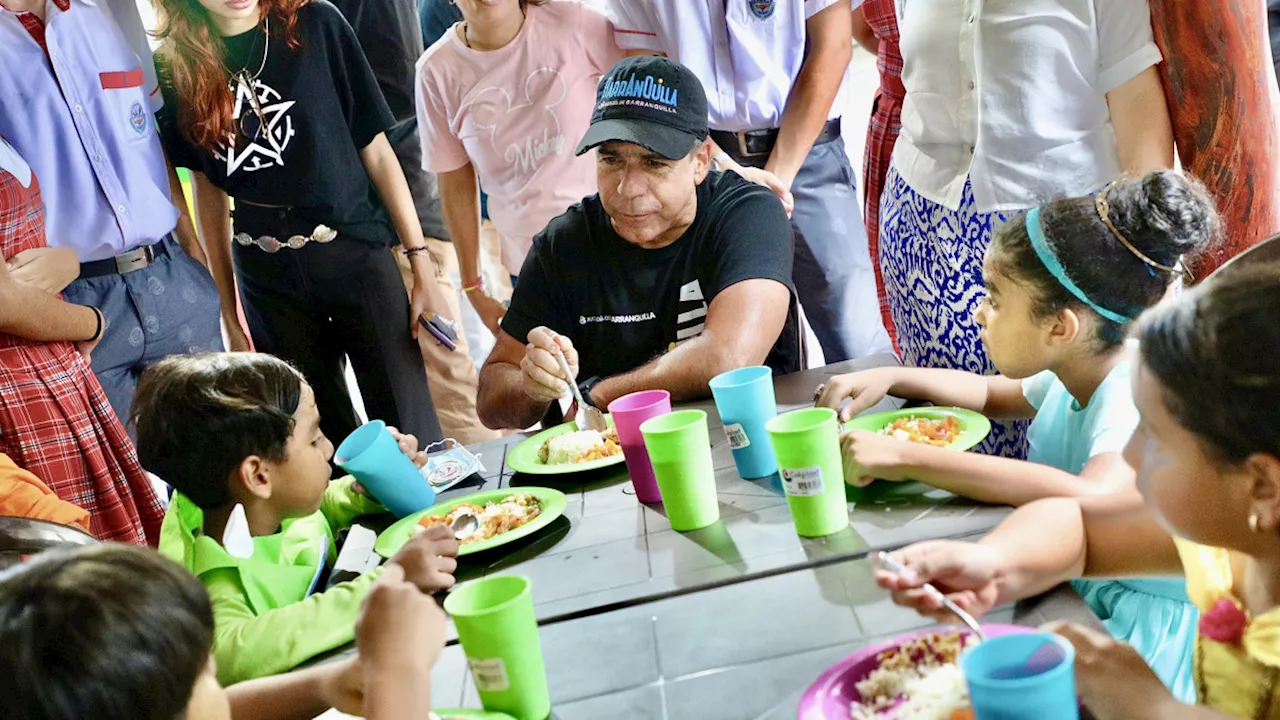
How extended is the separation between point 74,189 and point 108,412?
543 mm

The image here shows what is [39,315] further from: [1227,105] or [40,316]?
[1227,105]

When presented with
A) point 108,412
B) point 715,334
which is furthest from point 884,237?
point 108,412

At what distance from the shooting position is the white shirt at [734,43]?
2820 millimetres

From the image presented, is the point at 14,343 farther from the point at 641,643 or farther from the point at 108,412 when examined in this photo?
the point at 641,643

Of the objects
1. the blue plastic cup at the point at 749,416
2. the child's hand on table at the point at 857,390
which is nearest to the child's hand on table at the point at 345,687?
the blue plastic cup at the point at 749,416

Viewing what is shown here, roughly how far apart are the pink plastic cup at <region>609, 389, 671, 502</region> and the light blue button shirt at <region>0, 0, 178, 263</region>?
1.65m

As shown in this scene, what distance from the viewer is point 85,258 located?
8.65 feet

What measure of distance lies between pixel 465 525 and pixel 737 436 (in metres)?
0.43

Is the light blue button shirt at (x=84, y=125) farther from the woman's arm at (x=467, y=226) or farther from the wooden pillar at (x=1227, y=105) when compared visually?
the wooden pillar at (x=1227, y=105)

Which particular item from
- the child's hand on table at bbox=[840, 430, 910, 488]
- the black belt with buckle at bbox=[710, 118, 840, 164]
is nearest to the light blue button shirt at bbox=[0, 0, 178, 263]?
the black belt with buckle at bbox=[710, 118, 840, 164]

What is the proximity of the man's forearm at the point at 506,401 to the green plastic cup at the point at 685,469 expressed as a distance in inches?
33.5

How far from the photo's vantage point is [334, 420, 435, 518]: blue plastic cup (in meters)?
1.66

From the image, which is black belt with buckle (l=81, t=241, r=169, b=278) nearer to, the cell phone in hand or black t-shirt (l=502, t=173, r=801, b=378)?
the cell phone in hand

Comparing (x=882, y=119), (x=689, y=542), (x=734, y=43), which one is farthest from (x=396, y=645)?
(x=734, y=43)
